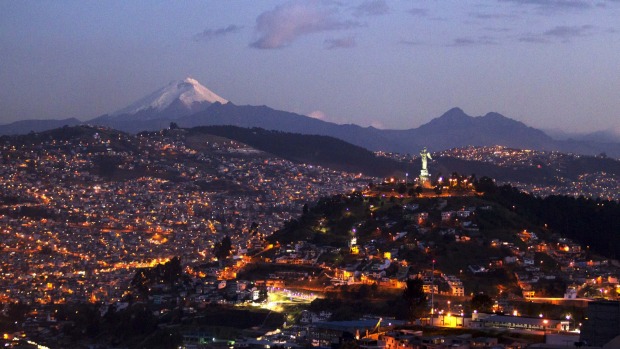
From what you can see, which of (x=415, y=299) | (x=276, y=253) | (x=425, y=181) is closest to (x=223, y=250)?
(x=276, y=253)

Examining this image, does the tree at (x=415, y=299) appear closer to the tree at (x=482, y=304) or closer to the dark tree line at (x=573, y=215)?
the tree at (x=482, y=304)

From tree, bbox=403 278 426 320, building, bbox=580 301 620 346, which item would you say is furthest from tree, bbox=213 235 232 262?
building, bbox=580 301 620 346

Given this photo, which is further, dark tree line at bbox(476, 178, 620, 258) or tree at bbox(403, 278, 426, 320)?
dark tree line at bbox(476, 178, 620, 258)

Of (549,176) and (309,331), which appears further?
(549,176)

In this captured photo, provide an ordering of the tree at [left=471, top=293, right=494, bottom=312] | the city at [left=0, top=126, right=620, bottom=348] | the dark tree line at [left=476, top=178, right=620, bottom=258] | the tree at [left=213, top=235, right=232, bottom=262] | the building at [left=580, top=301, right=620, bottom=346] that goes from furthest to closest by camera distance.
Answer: the tree at [left=213, top=235, right=232, bottom=262] → the dark tree line at [left=476, top=178, right=620, bottom=258] → the city at [left=0, top=126, right=620, bottom=348] → the tree at [left=471, top=293, right=494, bottom=312] → the building at [left=580, top=301, right=620, bottom=346]

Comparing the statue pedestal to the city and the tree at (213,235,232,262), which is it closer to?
the city

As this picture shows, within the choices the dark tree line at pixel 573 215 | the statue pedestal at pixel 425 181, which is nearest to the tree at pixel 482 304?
the dark tree line at pixel 573 215

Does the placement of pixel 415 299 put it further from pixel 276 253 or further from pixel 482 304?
pixel 276 253

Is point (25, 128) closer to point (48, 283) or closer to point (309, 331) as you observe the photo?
point (48, 283)

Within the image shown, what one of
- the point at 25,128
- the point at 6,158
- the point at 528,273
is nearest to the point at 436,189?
the point at 528,273
